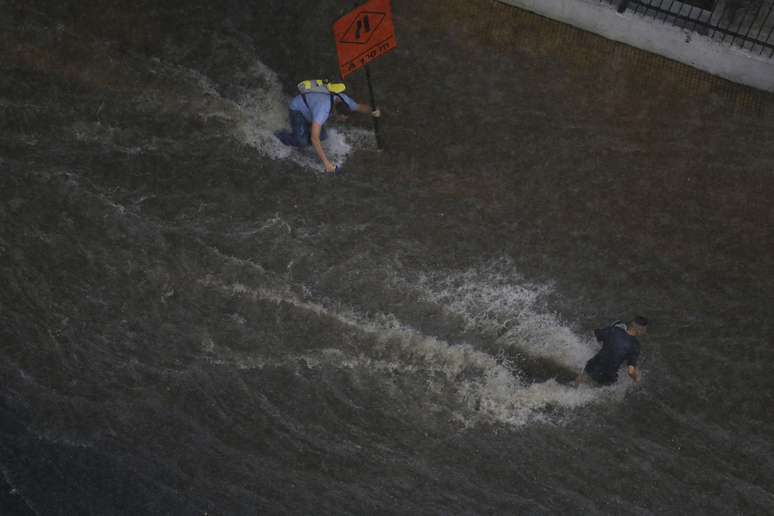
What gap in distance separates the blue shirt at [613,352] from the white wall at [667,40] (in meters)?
3.44

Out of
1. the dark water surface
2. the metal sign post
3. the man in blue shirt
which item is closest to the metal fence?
the dark water surface

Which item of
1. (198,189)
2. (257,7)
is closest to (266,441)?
(198,189)

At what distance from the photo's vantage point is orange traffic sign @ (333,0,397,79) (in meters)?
7.34

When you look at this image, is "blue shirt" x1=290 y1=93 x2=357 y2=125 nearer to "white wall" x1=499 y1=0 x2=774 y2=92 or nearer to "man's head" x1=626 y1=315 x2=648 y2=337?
"white wall" x1=499 y1=0 x2=774 y2=92

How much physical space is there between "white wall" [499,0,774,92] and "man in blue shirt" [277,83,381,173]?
8.78ft

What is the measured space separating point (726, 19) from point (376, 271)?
188 inches

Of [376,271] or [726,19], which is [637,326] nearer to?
[376,271]

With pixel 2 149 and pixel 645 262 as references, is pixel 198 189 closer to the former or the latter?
pixel 2 149

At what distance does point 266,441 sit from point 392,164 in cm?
331

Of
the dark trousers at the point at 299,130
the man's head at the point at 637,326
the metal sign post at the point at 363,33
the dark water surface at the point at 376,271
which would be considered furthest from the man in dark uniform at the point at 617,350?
the dark trousers at the point at 299,130

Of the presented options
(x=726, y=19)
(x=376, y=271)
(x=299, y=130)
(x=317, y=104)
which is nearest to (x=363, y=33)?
(x=317, y=104)

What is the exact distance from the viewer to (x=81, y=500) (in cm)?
766

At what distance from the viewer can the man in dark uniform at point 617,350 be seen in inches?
289

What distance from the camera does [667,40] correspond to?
28.6 ft
